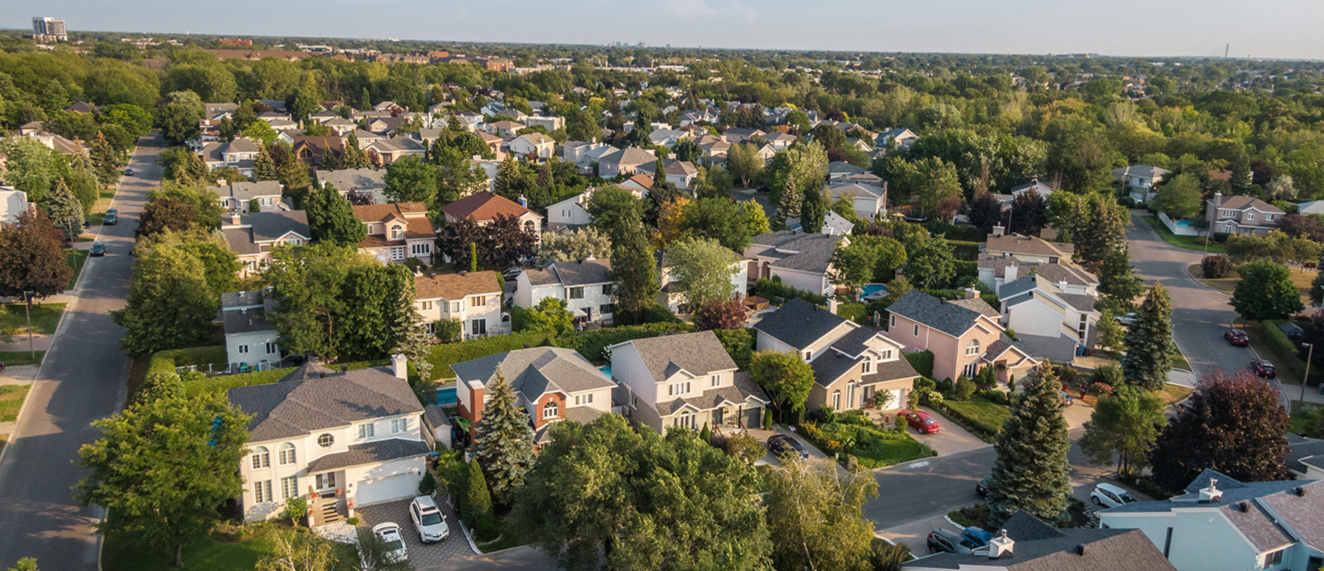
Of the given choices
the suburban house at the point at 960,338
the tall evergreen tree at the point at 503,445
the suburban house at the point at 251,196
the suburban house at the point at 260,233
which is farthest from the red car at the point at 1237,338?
the suburban house at the point at 251,196

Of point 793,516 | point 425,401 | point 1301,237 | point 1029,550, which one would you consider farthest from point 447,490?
point 1301,237

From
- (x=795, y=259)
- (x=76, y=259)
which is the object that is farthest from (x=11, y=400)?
(x=795, y=259)

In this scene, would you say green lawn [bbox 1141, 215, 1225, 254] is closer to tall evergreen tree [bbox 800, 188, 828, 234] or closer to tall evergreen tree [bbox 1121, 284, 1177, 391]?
tall evergreen tree [bbox 800, 188, 828, 234]

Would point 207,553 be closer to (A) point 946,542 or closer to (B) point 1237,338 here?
(A) point 946,542

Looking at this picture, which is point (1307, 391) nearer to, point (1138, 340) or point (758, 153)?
point (1138, 340)

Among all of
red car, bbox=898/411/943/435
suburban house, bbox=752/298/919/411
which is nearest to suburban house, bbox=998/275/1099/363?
suburban house, bbox=752/298/919/411
